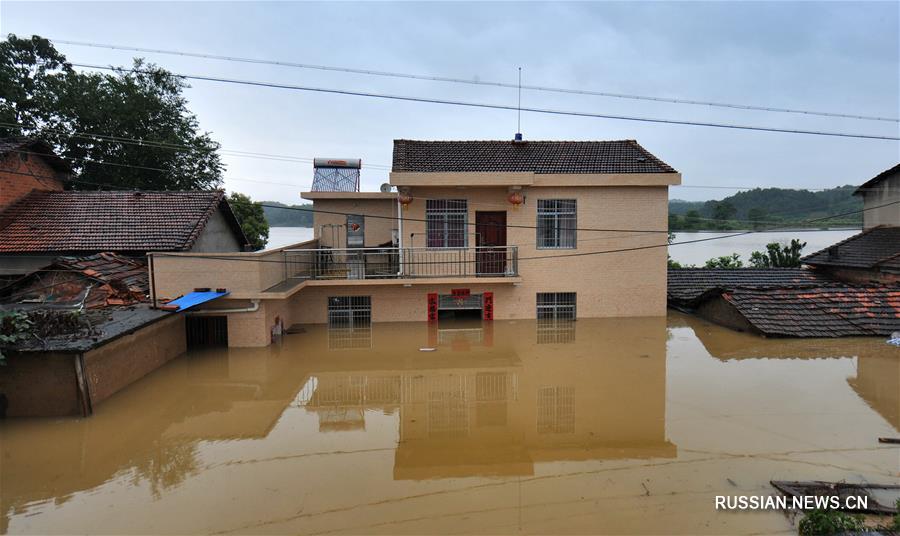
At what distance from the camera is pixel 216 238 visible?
53.9 feet

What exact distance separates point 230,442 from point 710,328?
11.9 meters

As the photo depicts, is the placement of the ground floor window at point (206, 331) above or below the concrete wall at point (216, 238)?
below

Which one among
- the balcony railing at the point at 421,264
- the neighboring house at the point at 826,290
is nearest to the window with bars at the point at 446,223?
the balcony railing at the point at 421,264

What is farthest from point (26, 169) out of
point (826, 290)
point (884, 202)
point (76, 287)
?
point (884, 202)

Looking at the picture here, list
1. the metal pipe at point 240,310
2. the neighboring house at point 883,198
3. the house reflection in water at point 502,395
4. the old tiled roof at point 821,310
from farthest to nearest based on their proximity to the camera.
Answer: the neighboring house at point 883,198, the old tiled roof at point 821,310, the metal pipe at point 240,310, the house reflection in water at point 502,395

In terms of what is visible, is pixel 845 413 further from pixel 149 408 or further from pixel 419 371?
pixel 149 408

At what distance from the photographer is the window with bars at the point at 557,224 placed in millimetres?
13945

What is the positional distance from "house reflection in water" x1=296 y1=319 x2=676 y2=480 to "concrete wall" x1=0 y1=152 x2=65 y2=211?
11477mm

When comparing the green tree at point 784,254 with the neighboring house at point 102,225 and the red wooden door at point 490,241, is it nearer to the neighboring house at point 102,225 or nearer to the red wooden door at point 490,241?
the red wooden door at point 490,241

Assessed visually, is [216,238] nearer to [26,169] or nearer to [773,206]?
[26,169]

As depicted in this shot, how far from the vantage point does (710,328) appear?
13477 millimetres

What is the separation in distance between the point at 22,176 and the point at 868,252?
1029 inches

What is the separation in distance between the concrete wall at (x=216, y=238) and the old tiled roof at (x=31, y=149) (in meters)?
5.37

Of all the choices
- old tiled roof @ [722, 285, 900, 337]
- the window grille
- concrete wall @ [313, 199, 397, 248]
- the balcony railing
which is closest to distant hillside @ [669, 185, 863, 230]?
old tiled roof @ [722, 285, 900, 337]
